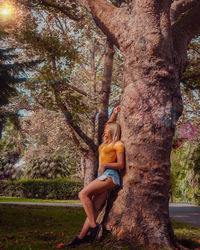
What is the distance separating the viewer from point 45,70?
37.3 feet

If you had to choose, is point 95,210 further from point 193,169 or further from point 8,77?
point 193,169

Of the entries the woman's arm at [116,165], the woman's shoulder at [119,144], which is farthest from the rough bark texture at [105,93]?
the woman's arm at [116,165]

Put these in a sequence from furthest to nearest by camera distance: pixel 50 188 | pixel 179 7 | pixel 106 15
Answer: pixel 50 188 → pixel 179 7 → pixel 106 15

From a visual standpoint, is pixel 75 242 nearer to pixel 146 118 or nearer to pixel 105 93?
pixel 146 118

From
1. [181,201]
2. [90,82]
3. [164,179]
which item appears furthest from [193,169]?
[164,179]

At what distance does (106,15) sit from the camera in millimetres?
6129

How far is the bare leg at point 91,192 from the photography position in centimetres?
476

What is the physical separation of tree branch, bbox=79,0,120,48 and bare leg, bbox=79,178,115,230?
2904 millimetres

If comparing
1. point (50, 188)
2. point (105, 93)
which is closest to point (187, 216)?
point (105, 93)

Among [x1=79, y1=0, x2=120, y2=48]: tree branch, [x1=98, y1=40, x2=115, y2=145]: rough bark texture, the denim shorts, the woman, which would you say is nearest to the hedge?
[x1=98, y1=40, x2=115, y2=145]: rough bark texture

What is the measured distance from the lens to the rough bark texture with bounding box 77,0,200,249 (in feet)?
16.0

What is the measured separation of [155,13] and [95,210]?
3.80 meters

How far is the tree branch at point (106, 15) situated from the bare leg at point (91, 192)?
2.90 m

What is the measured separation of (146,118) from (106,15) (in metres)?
2.51
